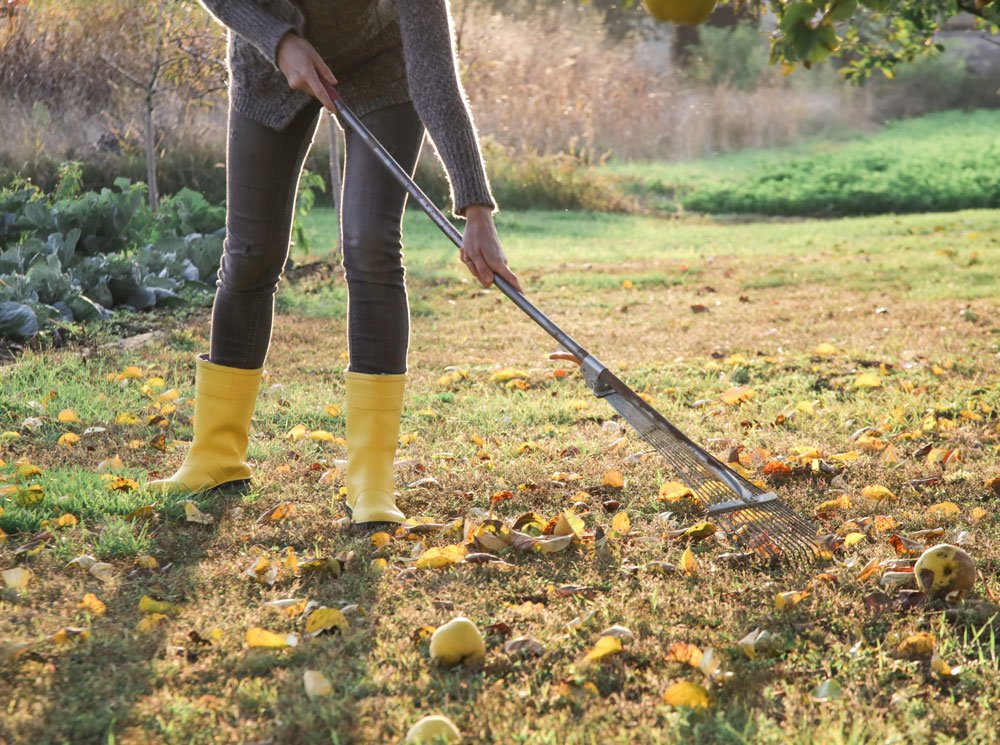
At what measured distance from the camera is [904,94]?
74.6 feet

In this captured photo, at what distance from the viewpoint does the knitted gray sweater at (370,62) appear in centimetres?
262

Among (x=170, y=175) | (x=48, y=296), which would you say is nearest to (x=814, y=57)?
(x=48, y=296)

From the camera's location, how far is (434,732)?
176 centimetres

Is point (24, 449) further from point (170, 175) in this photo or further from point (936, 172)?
point (936, 172)

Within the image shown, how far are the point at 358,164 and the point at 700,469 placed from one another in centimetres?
111

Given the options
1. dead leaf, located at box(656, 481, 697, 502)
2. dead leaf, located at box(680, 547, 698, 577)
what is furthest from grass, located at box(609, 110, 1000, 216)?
dead leaf, located at box(680, 547, 698, 577)

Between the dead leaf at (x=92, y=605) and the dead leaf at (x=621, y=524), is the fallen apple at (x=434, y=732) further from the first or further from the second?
the dead leaf at (x=621, y=524)

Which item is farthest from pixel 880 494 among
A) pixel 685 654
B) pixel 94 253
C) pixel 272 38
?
pixel 94 253

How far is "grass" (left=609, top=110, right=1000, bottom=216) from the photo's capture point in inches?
531

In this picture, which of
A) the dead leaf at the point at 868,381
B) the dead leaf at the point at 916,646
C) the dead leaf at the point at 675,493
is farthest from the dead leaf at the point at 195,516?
the dead leaf at the point at 868,381

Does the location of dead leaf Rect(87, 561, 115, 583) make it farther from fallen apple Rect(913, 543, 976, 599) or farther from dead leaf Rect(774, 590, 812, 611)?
fallen apple Rect(913, 543, 976, 599)

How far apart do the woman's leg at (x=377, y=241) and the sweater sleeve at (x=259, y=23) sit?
0.90 ft

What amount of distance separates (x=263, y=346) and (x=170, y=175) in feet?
28.3

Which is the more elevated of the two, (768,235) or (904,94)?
(904,94)
